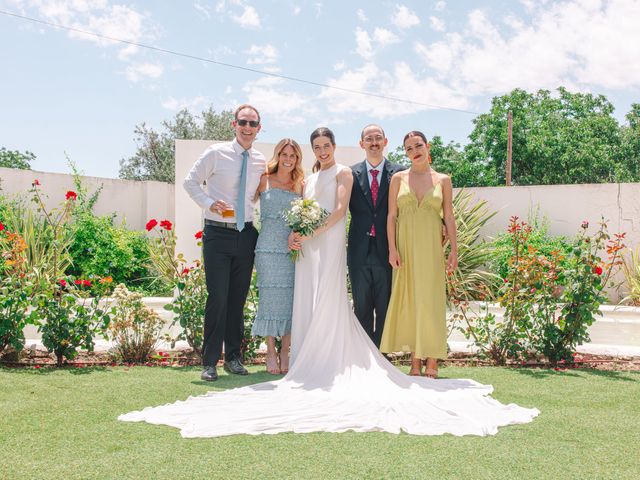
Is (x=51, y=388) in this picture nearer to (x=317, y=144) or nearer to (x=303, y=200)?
(x=303, y=200)

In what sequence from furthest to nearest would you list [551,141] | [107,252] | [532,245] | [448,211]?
[551,141]
[107,252]
[532,245]
[448,211]

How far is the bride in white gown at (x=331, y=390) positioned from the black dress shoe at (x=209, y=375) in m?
0.53

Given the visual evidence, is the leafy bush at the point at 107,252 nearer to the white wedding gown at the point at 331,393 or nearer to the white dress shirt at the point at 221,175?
the white dress shirt at the point at 221,175

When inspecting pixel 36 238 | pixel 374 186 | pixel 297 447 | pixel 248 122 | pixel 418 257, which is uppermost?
pixel 248 122

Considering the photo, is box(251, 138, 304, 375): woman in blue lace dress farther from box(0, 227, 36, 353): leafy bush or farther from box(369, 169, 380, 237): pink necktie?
box(0, 227, 36, 353): leafy bush

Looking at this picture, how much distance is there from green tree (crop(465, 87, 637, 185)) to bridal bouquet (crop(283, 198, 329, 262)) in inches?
881

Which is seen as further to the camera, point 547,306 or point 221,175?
point 547,306

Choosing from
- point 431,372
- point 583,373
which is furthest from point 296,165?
point 583,373

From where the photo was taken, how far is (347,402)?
3969mm

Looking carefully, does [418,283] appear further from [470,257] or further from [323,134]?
[470,257]

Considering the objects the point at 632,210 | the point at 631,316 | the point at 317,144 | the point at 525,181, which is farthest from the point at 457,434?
the point at 525,181

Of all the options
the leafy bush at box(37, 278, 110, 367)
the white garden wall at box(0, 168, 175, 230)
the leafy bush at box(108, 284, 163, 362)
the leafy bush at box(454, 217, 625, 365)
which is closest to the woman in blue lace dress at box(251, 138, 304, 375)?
the leafy bush at box(108, 284, 163, 362)

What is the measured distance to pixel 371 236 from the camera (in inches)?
195

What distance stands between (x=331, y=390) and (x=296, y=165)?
1.89m
